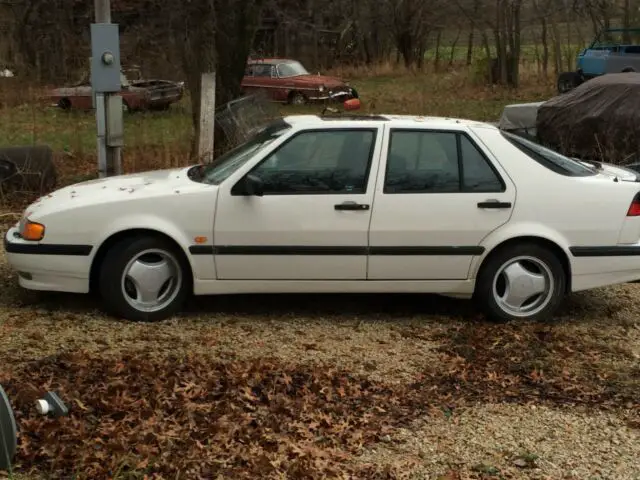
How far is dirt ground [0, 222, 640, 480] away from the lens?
3781 mm

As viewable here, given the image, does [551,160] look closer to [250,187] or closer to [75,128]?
[250,187]

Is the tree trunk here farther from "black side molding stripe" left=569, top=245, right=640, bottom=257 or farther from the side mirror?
the side mirror

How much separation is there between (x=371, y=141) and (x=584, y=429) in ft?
8.13

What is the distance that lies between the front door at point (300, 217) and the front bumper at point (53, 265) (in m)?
0.91

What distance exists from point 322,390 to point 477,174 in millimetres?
2108

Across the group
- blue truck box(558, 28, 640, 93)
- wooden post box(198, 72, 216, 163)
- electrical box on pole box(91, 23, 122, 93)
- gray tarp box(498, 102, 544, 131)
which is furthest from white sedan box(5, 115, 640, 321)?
blue truck box(558, 28, 640, 93)

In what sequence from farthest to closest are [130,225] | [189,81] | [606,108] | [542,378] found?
1. [189,81]
2. [606,108]
3. [130,225]
4. [542,378]

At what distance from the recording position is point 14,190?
9586mm

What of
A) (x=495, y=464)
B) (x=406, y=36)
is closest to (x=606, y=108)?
(x=495, y=464)

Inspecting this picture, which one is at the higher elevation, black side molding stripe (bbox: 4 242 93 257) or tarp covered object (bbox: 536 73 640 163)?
tarp covered object (bbox: 536 73 640 163)

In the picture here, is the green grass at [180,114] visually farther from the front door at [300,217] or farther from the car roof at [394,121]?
the front door at [300,217]

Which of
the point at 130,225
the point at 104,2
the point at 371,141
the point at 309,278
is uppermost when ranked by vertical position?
the point at 104,2

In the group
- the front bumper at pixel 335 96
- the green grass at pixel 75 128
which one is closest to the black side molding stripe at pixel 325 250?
the green grass at pixel 75 128

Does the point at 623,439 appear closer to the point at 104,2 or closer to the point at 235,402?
the point at 235,402
